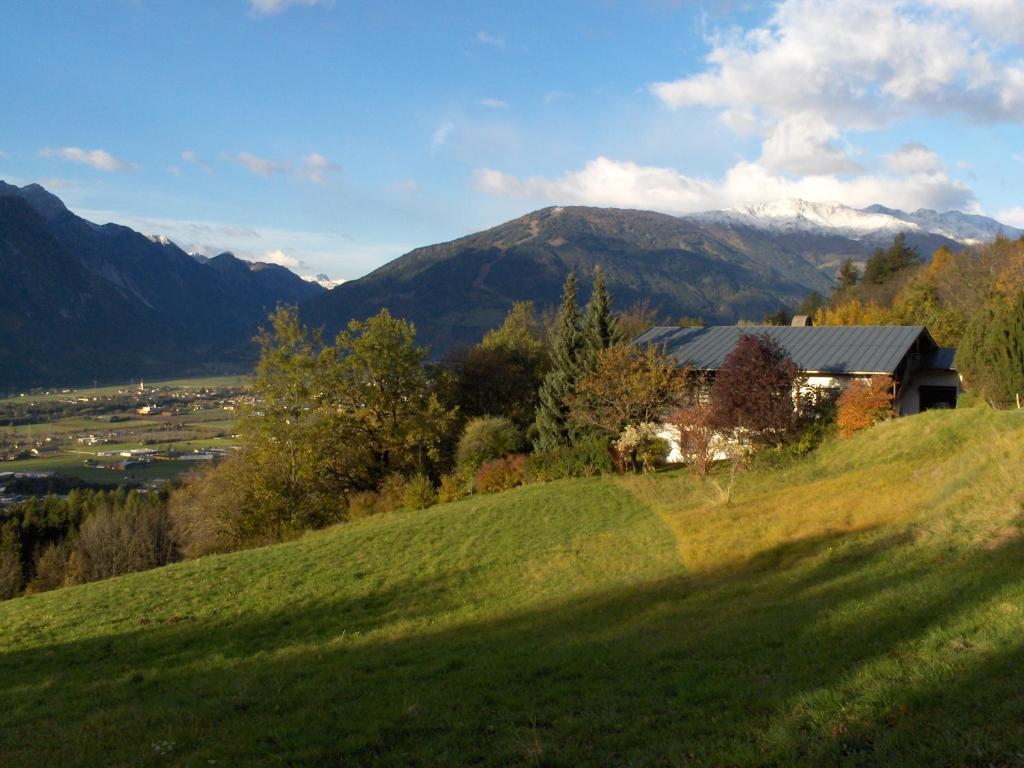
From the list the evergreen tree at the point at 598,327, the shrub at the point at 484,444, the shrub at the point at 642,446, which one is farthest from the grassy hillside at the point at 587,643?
the evergreen tree at the point at 598,327

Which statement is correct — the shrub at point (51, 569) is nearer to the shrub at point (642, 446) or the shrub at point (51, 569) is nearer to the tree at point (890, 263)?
the shrub at point (642, 446)

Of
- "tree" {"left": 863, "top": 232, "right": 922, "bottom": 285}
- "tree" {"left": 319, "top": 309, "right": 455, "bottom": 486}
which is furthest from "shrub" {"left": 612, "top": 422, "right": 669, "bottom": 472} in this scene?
"tree" {"left": 863, "top": 232, "right": 922, "bottom": 285}

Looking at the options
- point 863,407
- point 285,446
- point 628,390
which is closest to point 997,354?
point 863,407

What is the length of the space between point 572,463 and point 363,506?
932 centimetres

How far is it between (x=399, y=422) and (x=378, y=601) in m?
23.3

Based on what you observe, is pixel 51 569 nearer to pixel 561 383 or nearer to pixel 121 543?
pixel 121 543

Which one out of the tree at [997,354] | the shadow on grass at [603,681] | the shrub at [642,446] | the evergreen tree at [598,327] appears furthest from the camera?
the evergreen tree at [598,327]

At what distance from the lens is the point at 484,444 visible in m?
33.4

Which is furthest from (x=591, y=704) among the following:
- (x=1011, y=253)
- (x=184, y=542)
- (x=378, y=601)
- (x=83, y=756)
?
(x=1011, y=253)

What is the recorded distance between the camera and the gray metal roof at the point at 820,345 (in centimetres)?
3042

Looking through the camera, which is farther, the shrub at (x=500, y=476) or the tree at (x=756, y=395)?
the shrub at (x=500, y=476)

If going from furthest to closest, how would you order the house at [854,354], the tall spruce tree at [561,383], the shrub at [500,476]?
the tall spruce tree at [561,383], the house at [854,354], the shrub at [500,476]

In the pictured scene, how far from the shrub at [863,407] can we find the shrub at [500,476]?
41.2 ft

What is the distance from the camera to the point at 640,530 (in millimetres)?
18531
